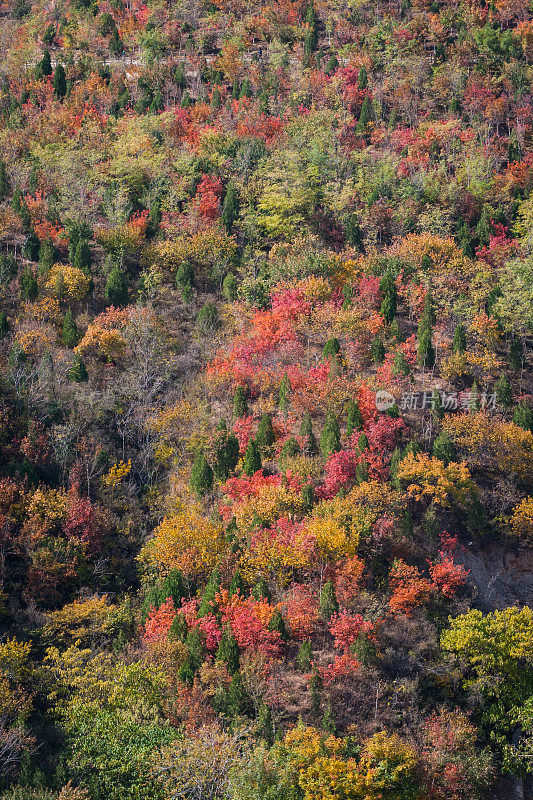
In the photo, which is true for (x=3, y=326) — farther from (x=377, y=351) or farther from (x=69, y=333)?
(x=377, y=351)

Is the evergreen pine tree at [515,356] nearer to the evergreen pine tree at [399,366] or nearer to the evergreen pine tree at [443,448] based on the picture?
the evergreen pine tree at [399,366]

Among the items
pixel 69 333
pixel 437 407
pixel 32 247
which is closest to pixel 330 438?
pixel 437 407

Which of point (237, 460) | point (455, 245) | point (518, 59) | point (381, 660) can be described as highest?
point (518, 59)

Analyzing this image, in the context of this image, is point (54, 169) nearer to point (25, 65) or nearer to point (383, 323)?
point (25, 65)

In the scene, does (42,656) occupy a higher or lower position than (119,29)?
lower

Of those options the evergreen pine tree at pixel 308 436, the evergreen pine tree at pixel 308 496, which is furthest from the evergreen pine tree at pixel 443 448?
the evergreen pine tree at pixel 308 496

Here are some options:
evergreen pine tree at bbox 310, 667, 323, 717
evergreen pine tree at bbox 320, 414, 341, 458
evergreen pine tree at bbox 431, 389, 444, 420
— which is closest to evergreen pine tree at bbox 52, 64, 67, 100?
evergreen pine tree at bbox 431, 389, 444, 420

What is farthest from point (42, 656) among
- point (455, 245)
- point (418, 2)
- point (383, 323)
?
point (418, 2)
